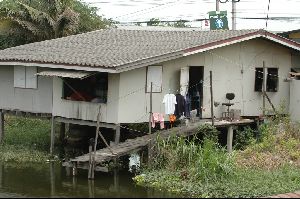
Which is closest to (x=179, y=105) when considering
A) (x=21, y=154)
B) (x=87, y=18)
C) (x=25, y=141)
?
(x=21, y=154)

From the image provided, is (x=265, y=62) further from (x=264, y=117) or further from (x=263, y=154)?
(x=263, y=154)

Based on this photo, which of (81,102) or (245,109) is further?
(245,109)

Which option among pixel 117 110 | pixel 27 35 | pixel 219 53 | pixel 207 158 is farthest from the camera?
pixel 27 35

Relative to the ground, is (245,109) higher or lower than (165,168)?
higher

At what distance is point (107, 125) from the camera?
21.3m

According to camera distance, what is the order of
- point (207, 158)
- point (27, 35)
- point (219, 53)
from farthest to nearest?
point (27, 35), point (219, 53), point (207, 158)

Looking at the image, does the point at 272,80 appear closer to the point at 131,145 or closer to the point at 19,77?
the point at 131,145

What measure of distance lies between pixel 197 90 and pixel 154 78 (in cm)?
235

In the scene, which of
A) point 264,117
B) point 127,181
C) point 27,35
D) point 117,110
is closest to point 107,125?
point 117,110

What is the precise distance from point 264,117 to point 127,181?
7.47 meters

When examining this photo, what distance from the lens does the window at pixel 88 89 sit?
21.9 meters

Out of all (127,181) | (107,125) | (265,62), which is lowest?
(127,181)

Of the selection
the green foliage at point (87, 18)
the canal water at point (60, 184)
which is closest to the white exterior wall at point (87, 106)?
the canal water at point (60, 184)

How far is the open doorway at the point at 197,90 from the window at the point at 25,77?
599 cm
